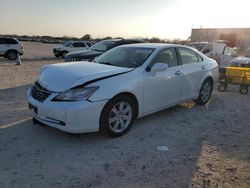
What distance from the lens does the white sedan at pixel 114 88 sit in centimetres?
436

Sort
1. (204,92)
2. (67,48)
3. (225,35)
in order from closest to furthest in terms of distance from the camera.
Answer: (204,92), (67,48), (225,35)

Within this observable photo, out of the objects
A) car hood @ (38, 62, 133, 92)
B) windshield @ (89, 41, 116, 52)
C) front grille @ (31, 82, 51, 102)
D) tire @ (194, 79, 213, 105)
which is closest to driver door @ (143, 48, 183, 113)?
car hood @ (38, 62, 133, 92)

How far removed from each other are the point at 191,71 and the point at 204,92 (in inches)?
40.3

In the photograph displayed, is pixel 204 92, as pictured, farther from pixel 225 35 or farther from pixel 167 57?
pixel 225 35

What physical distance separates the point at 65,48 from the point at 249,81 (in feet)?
62.8

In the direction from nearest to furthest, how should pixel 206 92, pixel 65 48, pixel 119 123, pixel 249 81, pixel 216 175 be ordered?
pixel 216 175, pixel 119 123, pixel 206 92, pixel 249 81, pixel 65 48

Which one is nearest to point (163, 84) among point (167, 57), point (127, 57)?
point (167, 57)

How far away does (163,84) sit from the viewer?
559cm

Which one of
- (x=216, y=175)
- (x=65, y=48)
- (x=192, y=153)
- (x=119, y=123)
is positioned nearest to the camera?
(x=216, y=175)

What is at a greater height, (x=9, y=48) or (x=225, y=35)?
(x=225, y=35)

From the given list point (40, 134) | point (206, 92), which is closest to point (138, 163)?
point (40, 134)

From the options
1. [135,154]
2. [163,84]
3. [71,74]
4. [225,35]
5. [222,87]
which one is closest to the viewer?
[135,154]

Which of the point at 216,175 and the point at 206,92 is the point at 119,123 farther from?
the point at 206,92

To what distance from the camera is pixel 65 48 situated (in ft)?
82.8
